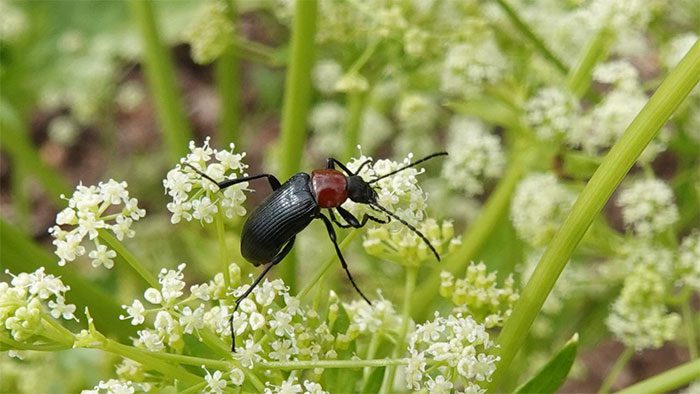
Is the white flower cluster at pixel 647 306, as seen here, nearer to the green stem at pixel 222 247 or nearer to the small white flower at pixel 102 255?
the green stem at pixel 222 247

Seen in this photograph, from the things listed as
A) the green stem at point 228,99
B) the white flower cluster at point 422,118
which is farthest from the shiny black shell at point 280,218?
the green stem at point 228,99

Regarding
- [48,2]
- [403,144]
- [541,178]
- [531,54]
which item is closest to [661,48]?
[531,54]

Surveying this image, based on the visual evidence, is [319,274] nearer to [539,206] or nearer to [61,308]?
[61,308]

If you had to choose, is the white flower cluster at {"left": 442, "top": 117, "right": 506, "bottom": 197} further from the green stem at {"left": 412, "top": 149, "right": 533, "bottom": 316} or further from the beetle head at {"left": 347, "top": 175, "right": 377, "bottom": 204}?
the beetle head at {"left": 347, "top": 175, "right": 377, "bottom": 204}

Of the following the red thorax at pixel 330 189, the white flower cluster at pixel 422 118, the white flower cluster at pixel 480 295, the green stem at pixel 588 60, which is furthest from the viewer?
the white flower cluster at pixel 422 118

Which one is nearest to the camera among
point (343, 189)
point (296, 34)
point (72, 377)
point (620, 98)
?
point (343, 189)

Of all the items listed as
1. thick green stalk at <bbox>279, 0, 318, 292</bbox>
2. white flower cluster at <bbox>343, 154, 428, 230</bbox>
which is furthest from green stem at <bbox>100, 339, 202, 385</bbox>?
thick green stalk at <bbox>279, 0, 318, 292</bbox>

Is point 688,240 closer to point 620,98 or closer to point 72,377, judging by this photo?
point 620,98
